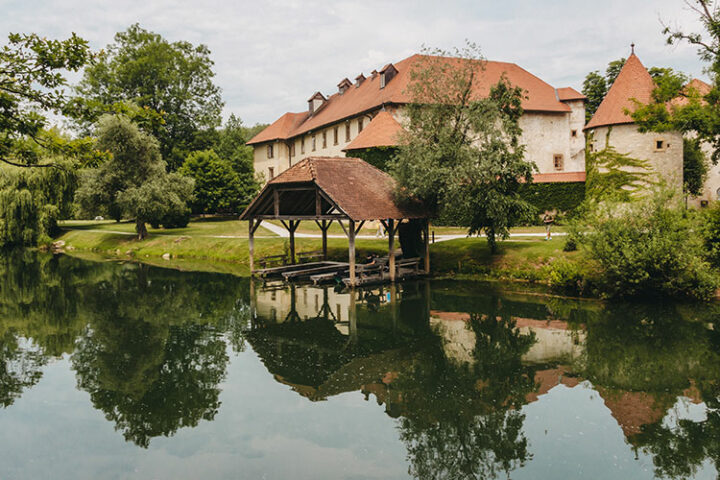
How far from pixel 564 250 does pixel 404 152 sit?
754 centimetres

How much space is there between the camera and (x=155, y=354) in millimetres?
12516

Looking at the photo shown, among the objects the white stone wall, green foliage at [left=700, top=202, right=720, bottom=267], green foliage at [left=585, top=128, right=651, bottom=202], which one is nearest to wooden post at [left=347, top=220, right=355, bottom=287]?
green foliage at [left=700, top=202, right=720, bottom=267]

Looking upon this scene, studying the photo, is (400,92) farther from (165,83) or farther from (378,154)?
(165,83)

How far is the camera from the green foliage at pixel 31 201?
35844mm

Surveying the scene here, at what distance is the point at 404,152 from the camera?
845 inches

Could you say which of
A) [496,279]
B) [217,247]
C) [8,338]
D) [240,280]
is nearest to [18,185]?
[217,247]

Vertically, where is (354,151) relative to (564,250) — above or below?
above

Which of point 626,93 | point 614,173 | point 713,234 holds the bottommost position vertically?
point 713,234

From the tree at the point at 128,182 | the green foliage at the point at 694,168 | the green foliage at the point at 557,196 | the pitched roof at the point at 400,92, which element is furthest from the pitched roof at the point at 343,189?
the green foliage at the point at 694,168

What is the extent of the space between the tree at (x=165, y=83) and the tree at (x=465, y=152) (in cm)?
2807

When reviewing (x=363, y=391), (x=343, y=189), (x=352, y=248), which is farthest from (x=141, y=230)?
(x=363, y=391)

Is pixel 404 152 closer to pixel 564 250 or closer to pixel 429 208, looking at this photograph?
pixel 429 208

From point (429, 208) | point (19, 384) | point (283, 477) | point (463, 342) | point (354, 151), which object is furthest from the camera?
point (354, 151)

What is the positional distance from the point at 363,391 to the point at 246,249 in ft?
67.4
